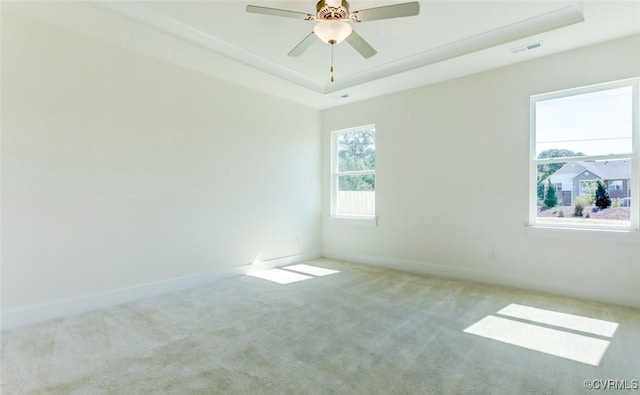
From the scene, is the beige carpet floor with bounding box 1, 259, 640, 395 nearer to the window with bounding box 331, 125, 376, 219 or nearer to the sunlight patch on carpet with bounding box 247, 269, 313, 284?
the sunlight patch on carpet with bounding box 247, 269, 313, 284

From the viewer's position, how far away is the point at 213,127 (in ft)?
13.7

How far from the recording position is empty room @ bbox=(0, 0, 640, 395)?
7.18 feet

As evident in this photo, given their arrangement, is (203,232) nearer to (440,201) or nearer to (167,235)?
(167,235)

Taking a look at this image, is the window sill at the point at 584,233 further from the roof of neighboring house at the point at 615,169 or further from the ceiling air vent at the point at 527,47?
the ceiling air vent at the point at 527,47

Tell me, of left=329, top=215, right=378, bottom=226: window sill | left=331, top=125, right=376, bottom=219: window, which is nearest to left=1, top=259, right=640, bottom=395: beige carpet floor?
left=329, top=215, right=378, bottom=226: window sill

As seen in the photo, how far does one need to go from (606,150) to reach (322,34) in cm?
322

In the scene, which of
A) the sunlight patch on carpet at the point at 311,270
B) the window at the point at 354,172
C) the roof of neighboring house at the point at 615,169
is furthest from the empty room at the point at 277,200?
the window at the point at 354,172

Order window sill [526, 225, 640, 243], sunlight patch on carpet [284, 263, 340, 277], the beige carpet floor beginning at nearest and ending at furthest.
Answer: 1. the beige carpet floor
2. window sill [526, 225, 640, 243]
3. sunlight patch on carpet [284, 263, 340, 277]

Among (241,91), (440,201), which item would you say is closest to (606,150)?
(440,201)

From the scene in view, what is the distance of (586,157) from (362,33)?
2.77m

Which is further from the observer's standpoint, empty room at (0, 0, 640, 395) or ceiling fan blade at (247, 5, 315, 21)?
ceiling fan blade at (247, 5, 315, 21)

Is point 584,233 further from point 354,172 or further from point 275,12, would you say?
point 275,12

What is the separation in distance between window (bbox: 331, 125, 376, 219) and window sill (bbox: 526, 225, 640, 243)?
2259mm

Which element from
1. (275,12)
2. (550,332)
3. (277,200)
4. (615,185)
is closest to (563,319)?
(550,332)
